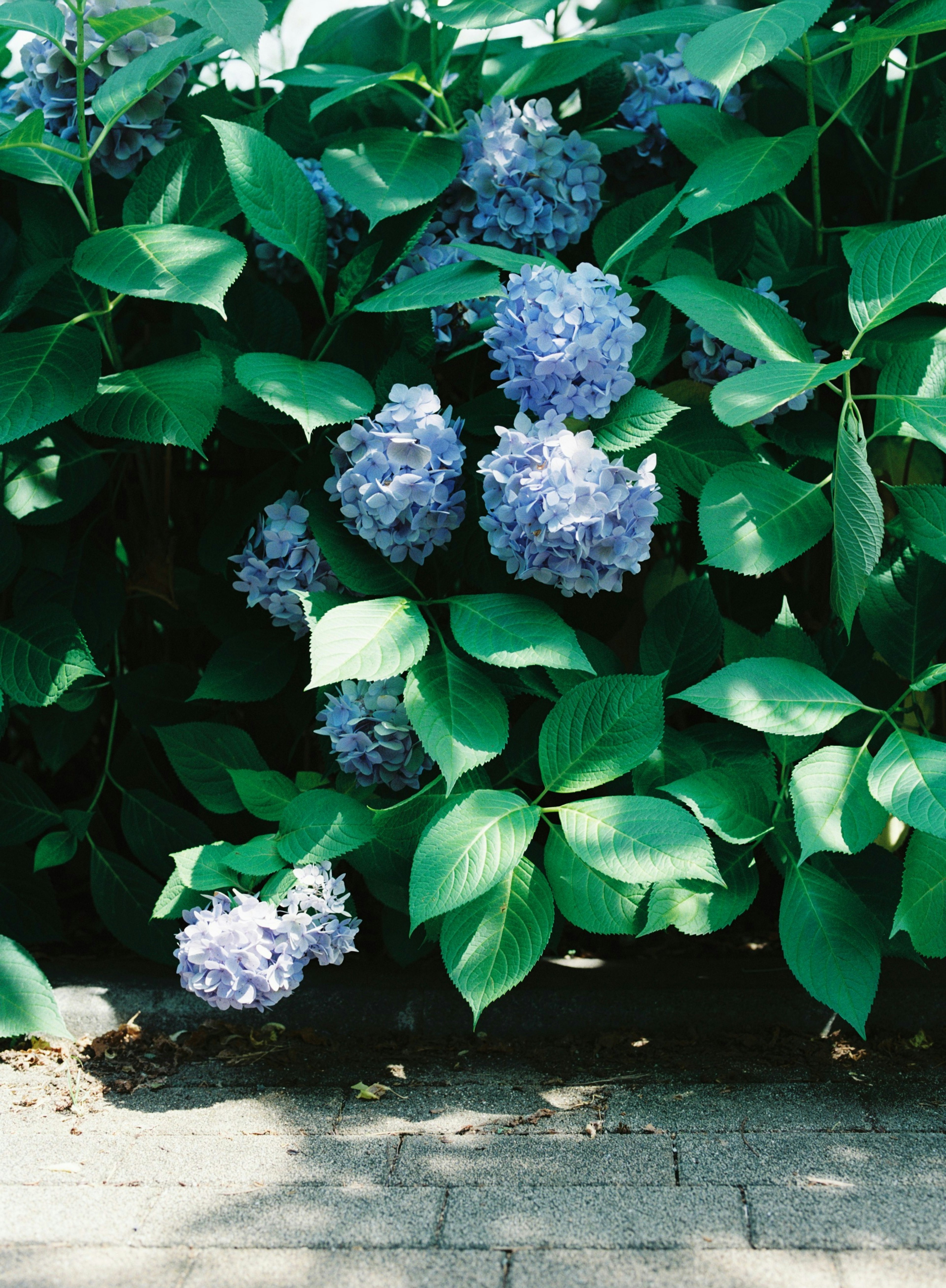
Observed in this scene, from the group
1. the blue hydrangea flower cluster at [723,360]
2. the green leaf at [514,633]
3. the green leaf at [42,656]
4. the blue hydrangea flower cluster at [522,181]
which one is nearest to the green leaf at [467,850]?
the green leaf at [514,633]

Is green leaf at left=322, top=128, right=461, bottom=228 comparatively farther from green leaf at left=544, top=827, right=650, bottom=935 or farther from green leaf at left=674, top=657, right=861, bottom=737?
green leaf at left=544, top=827, right=650, bottom=935

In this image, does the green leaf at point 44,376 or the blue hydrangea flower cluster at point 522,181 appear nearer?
the green leaf at point 44,376

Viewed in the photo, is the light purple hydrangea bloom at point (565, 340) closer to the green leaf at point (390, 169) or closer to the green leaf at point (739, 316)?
the green leaf at point (739, 316)

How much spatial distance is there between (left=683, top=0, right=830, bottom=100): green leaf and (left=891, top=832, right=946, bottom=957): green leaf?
46.5 inches

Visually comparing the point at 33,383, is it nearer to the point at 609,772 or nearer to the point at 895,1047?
the point at 609,772

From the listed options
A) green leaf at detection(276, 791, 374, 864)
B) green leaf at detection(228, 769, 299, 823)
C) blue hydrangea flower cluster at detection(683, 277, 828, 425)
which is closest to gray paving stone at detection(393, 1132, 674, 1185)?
green leaf at detection(276, 791, 374, 864)

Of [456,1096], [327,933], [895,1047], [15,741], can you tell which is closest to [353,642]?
[327,933]

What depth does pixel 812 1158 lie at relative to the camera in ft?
5.35

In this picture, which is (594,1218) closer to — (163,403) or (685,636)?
(685,636)

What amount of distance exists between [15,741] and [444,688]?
4.98 ft

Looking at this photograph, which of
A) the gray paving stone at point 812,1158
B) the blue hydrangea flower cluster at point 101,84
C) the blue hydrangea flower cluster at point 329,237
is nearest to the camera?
the gray paving stone at point 812,1158

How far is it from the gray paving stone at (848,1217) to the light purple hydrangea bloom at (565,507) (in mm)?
908

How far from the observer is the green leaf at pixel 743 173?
1824 millimetres

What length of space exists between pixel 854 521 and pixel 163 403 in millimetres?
1113
